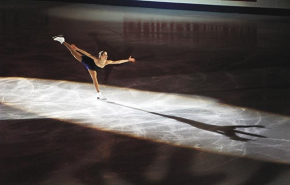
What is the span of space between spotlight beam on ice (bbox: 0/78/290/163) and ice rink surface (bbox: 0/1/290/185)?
0.05 feet

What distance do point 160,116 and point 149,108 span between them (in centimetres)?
37

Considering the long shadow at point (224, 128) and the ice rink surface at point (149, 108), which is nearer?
the ice rink surface at point (149, 108)

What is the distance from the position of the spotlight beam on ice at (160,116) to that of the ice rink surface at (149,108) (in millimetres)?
14

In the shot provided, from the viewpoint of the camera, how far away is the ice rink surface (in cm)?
522

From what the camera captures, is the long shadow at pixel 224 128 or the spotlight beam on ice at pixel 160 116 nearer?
the spotlight beam on ice at pixel 160 116

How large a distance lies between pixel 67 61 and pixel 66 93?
215 centimetres

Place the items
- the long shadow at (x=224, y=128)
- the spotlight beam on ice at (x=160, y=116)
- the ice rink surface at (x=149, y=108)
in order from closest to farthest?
the ice rink surface at (x=149, y=108) → the spotlight beam on ice at (x=160, y=116) → the long shadow at (x=224, y=128)

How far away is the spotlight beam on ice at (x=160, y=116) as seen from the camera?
19.5ft

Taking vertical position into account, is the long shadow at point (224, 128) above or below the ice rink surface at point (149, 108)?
below

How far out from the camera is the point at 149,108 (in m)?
7.23

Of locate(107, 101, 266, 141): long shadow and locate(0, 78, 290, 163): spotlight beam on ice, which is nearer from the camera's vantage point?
locate(0, 78, 290, 163): spotlight beam on ice

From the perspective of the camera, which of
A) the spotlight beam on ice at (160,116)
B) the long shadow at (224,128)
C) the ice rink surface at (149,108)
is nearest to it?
the ice rink surface at (149,108)

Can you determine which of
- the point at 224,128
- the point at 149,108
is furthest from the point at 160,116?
the point at 224,128

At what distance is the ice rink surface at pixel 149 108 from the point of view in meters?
5.22
